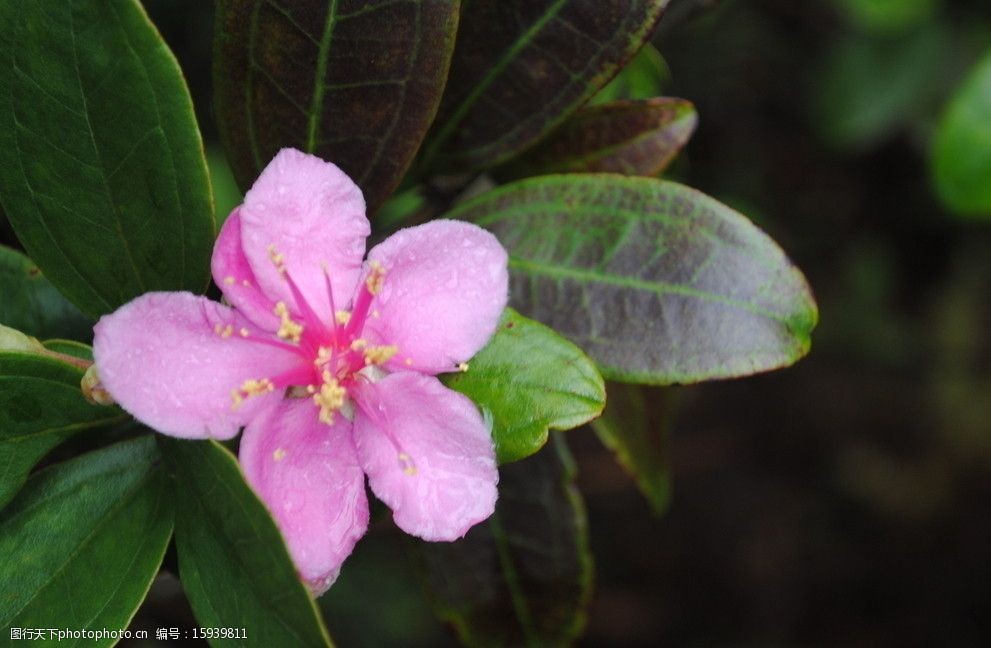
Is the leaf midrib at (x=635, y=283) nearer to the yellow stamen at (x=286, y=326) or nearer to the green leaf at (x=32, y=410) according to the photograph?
the yellow stamen at (x=286, y=326)

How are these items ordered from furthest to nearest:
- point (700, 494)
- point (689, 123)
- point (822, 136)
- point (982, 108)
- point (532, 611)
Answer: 1. point (700, 494)
2. point (822, 136)
3. point (982, 108)
4. point (532, 611)
5. point (689, 123)

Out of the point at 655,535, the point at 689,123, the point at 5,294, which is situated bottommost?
the point at 655,535

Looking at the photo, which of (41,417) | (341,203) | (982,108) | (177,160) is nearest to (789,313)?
(341,203)

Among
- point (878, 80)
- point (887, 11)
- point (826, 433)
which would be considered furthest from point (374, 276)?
point (826, 433)

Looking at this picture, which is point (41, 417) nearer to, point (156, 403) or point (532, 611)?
point (156, 403)

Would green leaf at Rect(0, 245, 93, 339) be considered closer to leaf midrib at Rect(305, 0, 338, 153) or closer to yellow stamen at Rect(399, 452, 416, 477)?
leaf midrib at Rect(305, 0, 338, 153)

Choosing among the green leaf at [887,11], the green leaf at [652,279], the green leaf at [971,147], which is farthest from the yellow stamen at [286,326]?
→ the green leaf at [887,11]
